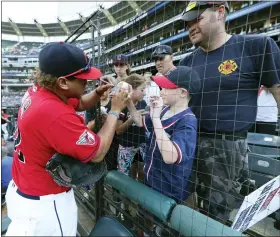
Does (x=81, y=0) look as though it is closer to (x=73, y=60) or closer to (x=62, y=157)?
(x=73, y=60)

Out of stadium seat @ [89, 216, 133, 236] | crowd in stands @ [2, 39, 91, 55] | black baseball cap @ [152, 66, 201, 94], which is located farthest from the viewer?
crowd in stands @ [2, 39, 91, 55]

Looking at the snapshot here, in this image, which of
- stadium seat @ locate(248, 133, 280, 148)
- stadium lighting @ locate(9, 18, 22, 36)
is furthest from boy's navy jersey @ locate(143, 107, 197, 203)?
stadium lighting @ locate(9, 18, 22, 36)

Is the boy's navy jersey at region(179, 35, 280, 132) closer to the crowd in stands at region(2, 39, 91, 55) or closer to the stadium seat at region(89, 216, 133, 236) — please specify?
the stadium seat at region(89, 216, 133, 236)

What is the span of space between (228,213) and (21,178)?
3.59 ft

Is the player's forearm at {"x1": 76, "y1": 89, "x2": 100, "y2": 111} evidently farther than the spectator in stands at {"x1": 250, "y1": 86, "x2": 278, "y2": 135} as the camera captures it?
No

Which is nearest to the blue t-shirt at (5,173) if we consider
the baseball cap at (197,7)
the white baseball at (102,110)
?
the white baseball at (102,110)

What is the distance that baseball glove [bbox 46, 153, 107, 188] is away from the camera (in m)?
0.97

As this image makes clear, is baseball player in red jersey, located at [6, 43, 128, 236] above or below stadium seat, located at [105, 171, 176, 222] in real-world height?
above

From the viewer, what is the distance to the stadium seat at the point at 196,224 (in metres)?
0.83

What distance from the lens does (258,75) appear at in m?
1.15

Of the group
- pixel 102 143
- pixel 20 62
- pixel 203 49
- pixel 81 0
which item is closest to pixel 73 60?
pixel 102 143

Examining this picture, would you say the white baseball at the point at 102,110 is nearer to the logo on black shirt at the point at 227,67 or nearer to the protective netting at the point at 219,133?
the protective netting at the point at 219,133

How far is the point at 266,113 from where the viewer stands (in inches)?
79.0

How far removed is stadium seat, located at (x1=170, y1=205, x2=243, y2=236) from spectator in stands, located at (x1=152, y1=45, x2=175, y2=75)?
1.25 meters
